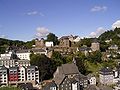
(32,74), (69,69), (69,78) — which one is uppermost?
(69,69)

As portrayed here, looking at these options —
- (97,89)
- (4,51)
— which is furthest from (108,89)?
(4,51)

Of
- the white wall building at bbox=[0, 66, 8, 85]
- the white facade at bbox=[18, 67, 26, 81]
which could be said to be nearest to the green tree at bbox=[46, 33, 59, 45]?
the white facade at bbox=[18, 67, 26, 81]

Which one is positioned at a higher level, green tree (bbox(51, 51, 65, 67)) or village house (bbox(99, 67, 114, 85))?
green tree (bbox(51, 51, 65, 67))

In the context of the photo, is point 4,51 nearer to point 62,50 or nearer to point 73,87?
point 62,50

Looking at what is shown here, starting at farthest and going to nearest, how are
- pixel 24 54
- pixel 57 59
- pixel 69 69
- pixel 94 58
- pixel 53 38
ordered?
1. pixel 53 38
2. pixel 24 54
3. pixel 94 58
4. pixel 57 59
5. pixel 69 69

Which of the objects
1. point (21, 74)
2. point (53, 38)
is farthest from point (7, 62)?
point (53, 38)

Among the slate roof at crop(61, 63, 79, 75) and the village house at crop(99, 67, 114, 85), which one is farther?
the village house at crop(99, 67, 114, 85)

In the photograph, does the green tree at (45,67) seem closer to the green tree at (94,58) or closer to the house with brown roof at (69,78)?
the house with brown roof at (69,78)

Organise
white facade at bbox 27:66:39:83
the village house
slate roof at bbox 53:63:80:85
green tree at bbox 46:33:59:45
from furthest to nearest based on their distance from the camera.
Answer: green tree at bbox 46:33:59:45, white facade at bbox 27:66:39:83, the village house, slate roof at bbox 53:63:80:85

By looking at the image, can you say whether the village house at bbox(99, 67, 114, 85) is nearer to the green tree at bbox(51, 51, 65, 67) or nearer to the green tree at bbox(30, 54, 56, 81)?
the green tree at bbox(51, 51, 65, 67)

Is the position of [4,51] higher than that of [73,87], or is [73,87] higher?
[4,51]

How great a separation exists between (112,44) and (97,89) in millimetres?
28703

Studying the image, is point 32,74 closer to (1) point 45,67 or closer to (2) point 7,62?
(1) point 45,67

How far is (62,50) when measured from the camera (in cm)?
5103
